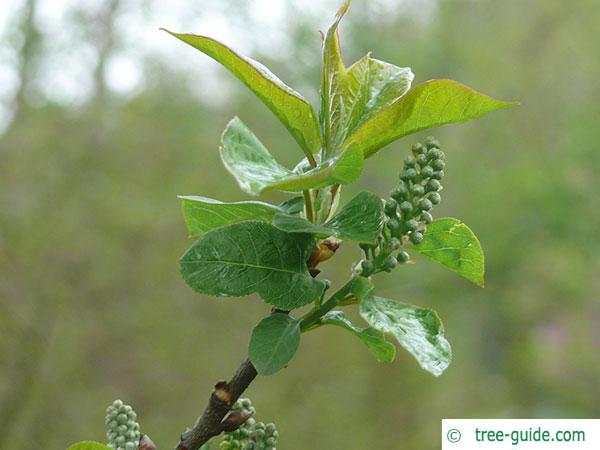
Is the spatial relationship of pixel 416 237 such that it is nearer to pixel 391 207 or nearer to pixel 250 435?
pixel 391 207

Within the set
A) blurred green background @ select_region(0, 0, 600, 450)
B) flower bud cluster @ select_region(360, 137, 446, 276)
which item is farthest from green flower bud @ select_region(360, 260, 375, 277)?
blurred green background @ select_region(0, 0, 600, 450)

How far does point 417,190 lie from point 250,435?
160 millimetres

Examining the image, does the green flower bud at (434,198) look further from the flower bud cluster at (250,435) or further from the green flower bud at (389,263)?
the flower bud cluster at (250,435)

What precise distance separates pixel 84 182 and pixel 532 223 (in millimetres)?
2558

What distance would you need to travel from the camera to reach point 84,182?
346 cm

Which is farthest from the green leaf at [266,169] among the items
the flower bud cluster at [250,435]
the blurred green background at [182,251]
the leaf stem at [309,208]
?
the blurred green background at [182,251]

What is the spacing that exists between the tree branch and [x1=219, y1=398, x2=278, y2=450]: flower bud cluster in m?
0.02

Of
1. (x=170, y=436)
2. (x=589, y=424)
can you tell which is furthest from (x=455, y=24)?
(x=589, y=424)

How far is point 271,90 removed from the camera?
1.32 feet

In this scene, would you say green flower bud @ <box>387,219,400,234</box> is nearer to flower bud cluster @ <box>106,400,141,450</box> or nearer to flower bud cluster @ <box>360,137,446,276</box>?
flower bud cluster @ <box>360,137,446,276</box>

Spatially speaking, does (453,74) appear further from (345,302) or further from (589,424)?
(345,302)

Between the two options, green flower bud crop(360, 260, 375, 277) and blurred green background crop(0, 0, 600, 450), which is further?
blurred green background crop(0, 0, 600, 450)

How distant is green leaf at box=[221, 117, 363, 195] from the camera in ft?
1.18

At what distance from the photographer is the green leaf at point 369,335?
1.31 ft
